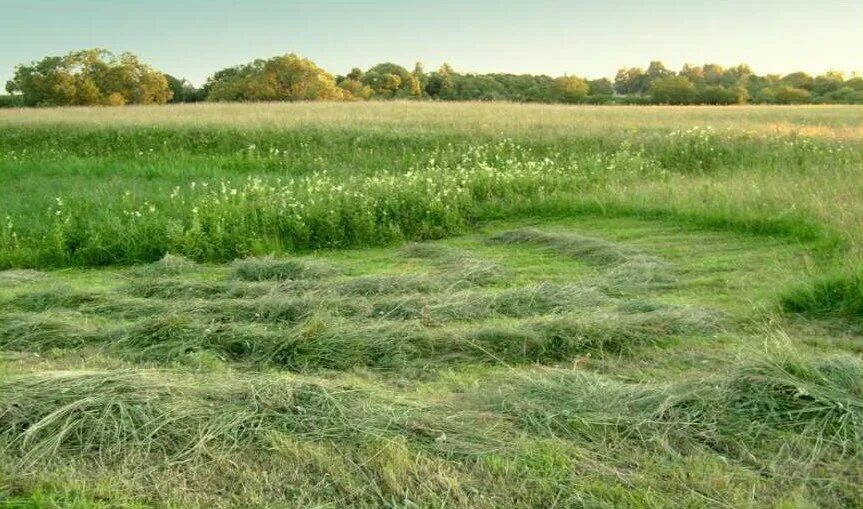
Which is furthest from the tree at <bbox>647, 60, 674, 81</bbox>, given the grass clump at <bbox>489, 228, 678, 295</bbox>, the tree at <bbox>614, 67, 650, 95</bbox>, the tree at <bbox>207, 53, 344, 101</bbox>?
the grass clump at <bbox>489, 228, 678, 295</bbox>

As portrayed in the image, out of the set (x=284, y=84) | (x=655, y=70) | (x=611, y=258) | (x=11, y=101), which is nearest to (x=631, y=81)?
(x=655, y=70)

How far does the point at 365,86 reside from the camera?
60.1 metres

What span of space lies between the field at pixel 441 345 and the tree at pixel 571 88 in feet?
151

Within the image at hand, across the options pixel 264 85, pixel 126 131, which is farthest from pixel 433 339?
pixel 264 85

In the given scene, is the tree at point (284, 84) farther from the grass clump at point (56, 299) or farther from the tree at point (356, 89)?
the grass clump at point (56, 299)

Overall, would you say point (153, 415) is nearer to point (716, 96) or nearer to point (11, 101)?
point (716, 96)

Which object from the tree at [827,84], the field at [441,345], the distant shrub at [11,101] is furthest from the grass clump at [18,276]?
the tree at [827,84]

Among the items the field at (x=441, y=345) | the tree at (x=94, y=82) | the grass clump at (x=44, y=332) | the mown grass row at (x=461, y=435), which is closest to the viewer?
the mown grass row at (x=461, y=435)

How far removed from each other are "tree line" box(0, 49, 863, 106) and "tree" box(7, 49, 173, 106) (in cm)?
6

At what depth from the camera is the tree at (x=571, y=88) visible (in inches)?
2223

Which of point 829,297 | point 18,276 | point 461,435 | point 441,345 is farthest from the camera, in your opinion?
point 18,276

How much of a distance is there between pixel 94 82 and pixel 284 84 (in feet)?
38.7

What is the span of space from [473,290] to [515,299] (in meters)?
0.57

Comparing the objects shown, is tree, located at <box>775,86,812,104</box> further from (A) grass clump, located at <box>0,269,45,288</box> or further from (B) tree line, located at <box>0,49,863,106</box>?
(A) grass clump, located at <box>0,269,45,288</box>
